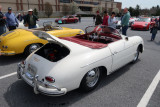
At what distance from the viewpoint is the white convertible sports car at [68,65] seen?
233 cm

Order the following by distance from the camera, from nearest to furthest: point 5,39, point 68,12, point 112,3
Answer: point 5,39, point 68,12, point 112,3

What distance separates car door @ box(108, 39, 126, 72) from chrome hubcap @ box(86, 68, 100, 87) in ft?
1.73

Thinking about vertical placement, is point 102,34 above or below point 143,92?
above

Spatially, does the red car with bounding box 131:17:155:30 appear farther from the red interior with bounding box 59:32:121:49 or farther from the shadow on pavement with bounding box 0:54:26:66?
the shadow on pavement with bounding box 0:54:26:66

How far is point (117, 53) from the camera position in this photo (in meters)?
3.31

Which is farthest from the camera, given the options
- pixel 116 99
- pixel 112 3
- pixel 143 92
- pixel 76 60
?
pixel 112 3

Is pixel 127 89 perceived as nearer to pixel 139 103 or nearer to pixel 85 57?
pixel 139 103

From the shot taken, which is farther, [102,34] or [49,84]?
[102,34]

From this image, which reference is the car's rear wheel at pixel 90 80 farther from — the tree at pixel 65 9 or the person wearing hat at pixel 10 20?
the tree at pixel 65 9

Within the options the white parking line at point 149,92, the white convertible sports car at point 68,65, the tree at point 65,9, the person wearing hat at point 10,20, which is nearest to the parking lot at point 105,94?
the white parking line at point 149,92

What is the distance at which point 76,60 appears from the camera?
2.55 metres

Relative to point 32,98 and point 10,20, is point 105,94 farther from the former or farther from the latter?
point 10,20

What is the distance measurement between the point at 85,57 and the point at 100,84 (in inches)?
39.8

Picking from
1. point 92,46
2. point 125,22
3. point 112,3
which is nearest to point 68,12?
point 112,3
